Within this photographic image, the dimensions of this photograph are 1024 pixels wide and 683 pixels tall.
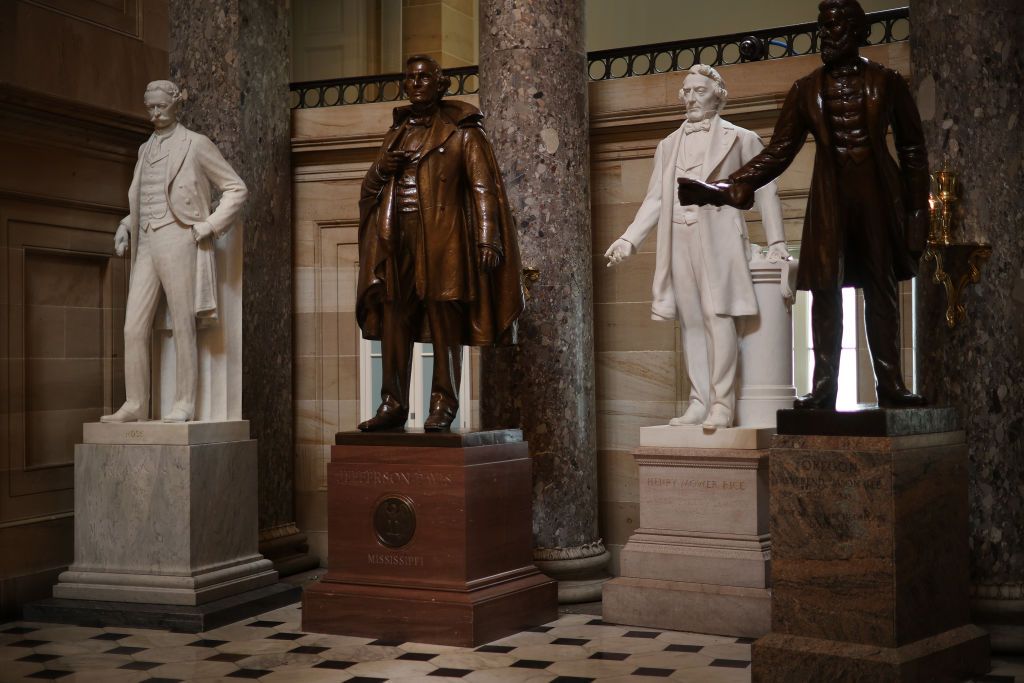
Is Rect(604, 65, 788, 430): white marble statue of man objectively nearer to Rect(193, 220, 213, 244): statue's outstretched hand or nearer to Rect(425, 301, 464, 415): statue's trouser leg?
Rect(425, 301, 464, 415): statue's trouser leg

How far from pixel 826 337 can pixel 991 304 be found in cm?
156

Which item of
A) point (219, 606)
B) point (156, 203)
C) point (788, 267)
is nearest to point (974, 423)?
point (788, 267)

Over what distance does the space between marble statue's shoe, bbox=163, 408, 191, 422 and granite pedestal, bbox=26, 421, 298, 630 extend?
9 cm

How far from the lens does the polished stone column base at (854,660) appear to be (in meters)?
4.84

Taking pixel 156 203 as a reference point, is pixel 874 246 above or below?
below

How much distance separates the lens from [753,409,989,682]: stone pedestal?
192 inches

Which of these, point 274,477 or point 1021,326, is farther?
point 274,477

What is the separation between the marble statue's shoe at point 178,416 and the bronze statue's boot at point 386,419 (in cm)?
123

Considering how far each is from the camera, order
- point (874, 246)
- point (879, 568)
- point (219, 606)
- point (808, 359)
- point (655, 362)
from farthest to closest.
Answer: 1. point (808, 359)
2. point (655, 362)
3. point (219, 606)
4. point (874, 246)
5. point (879, 568)

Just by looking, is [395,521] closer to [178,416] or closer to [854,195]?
[178,416]

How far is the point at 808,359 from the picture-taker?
11.3 meters

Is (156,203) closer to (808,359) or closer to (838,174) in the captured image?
(838,174)

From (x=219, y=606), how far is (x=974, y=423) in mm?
4206

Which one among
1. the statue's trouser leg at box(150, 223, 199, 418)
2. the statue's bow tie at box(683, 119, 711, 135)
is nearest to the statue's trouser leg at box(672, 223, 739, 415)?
the statue's bow tie at box(683, 119, 711, 135)
